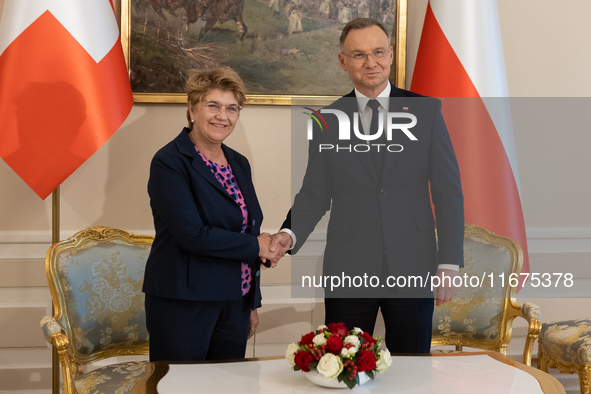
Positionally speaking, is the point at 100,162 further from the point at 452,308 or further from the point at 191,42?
the point at 452,308

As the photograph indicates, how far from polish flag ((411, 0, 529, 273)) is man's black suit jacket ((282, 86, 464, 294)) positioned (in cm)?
91

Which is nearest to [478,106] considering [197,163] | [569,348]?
[569,348]

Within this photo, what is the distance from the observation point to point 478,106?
280 cm

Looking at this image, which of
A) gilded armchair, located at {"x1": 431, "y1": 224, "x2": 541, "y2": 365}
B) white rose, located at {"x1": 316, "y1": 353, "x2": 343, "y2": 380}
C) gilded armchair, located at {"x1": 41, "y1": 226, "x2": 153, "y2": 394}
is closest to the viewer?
white rose, located at {"x1": 316, "y1": 353, "x2": 343, "y2": 380}

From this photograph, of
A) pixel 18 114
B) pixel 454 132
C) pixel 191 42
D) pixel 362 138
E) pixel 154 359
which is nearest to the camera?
pixel 154 359

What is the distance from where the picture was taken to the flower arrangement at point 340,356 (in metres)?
1.38

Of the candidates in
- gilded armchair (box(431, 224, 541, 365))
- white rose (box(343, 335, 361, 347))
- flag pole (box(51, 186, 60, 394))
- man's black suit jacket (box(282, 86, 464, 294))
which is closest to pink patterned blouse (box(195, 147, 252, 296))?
man's black suit jacket (box(282, 86, 464, 294))

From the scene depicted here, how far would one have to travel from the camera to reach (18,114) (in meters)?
2.46

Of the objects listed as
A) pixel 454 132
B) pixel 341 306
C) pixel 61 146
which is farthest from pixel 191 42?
pixel 341 306

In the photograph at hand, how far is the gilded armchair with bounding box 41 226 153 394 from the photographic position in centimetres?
228

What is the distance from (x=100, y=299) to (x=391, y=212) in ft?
4.81

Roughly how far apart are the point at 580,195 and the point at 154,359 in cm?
278

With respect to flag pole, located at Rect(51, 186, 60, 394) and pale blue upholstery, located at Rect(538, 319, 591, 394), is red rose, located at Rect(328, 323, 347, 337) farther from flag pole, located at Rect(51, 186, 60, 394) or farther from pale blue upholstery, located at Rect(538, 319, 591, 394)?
flag pole, located at Rect(51, 186, 60, 394)

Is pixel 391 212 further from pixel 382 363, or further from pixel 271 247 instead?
pixel 382 363
